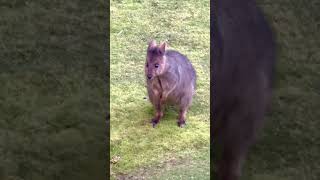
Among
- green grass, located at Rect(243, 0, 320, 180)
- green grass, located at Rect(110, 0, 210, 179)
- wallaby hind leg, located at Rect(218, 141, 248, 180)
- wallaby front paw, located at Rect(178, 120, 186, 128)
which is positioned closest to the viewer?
green grass, located at Rect(243, 0, 320, 180)

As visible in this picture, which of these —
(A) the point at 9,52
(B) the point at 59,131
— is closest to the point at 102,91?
(B) the point at 59,131

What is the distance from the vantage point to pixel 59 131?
7.99 feet

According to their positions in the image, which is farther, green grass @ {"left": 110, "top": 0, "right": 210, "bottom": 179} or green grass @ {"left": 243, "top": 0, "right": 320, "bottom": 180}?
green grass @ {"left": 110, "top": 0, "right": 210, "bottom": 179}

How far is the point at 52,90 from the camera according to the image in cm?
240

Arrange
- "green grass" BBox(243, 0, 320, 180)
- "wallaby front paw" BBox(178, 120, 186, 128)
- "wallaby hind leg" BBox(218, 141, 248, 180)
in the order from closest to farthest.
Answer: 1. "green grass" BBox(243, 0, 320, 180)
2. "wallaby hind leg" BBox(218, 141, 248, 180)
3. "wallaby front paw" BBox(178, 120, 186, 128)

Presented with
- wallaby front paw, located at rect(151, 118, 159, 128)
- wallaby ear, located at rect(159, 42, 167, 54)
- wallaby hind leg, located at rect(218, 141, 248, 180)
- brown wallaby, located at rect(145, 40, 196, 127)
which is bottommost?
wallaby hind leg, located at rect(218, 141, 248, 180)

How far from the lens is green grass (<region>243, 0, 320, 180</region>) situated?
7.29ft

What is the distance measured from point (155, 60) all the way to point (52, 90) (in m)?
0.64

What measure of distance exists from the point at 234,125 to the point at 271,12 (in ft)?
1.69

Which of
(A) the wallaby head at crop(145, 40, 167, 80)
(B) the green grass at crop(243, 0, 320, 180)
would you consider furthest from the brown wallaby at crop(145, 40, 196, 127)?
(B) the green grass at crop(243, 0, 320, 180)

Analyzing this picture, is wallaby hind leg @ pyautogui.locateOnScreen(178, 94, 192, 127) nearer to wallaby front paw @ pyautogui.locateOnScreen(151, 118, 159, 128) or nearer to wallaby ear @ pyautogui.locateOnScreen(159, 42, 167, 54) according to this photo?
wallaby front paw @ pyautogui.locateOnScreen(151, 118, 159, 128)

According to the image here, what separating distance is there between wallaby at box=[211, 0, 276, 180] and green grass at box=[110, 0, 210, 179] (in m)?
0.30

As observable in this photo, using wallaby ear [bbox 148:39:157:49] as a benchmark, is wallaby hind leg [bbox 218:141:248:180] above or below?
below

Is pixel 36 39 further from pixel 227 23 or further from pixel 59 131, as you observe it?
pixel 227 23
